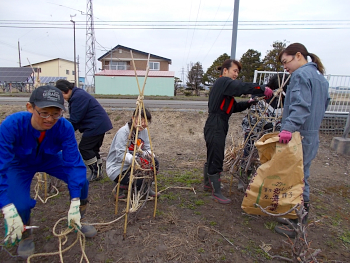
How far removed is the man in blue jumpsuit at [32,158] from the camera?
5.89 feet

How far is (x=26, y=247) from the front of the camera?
2.07 meters

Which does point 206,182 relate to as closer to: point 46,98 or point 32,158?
point 32,158

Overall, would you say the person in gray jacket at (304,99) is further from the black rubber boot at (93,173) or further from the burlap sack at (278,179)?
the black rubber boot at (93,173)

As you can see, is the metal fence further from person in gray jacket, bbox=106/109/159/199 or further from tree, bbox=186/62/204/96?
tree, bbox=186/62/204/96

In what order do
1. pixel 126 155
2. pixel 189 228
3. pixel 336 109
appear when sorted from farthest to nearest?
1. pixel 336 109
2. pixel 126 155
3. pixel 189 228

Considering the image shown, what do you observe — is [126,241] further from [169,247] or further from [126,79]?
[126,79]

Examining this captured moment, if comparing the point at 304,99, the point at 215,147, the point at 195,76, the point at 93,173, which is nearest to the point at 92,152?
the point at 93,173

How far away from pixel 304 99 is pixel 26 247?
274cm

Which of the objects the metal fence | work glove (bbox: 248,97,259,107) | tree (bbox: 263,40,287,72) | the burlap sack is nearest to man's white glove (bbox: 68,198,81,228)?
the burlap sack

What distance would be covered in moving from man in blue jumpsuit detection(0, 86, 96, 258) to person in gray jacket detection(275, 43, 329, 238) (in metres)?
1.86

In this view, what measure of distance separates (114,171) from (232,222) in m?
1.45

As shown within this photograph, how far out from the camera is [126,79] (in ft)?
73.0

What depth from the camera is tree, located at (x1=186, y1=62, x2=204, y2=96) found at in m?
28.4

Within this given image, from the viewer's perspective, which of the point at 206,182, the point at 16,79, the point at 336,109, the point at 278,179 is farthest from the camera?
the point at 16,79
